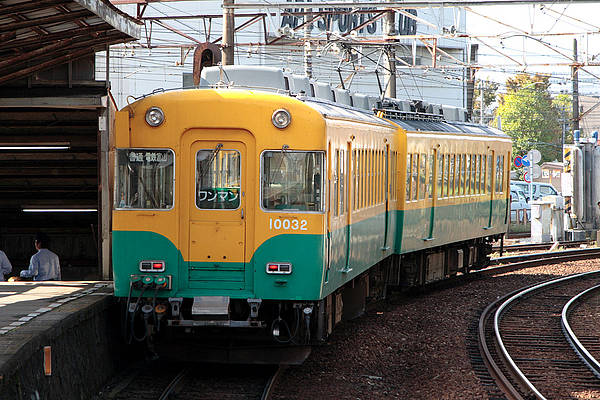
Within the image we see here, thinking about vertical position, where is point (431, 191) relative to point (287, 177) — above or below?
below

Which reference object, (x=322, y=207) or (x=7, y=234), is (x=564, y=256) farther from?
(x=322, y=207)

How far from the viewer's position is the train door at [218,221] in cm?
913

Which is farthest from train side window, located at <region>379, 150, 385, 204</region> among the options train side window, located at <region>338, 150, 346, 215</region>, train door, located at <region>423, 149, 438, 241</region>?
train door, located at <region>423, 149, 438, 241</region>

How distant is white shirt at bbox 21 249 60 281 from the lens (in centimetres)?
1220

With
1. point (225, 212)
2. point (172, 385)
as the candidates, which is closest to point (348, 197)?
point (225, 212)

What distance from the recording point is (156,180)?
9.26m

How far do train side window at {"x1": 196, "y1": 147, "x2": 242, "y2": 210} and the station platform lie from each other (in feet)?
5.03

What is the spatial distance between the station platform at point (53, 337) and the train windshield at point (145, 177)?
1111mm

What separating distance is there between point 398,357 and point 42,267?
4721mm

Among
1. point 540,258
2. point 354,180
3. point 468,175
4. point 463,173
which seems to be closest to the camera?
point 354,180

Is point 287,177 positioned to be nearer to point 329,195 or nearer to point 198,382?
point 329,195

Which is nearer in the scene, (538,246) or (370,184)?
(370,184)

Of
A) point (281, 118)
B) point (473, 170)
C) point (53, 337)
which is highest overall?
point (281, 118)

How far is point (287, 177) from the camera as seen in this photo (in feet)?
30.0
